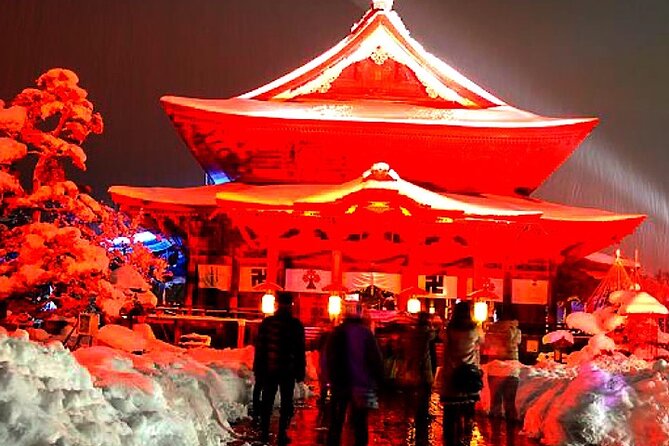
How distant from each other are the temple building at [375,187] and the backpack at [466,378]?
1133 centimetres

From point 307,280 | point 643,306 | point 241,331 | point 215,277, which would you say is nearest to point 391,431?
point 643,306

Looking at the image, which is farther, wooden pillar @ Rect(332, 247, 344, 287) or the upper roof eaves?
the upper roof eaves

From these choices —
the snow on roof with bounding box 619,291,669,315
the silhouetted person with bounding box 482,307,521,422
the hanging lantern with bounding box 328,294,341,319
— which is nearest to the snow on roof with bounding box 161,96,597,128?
the hanging lantern with bounding box 328,294,341,319

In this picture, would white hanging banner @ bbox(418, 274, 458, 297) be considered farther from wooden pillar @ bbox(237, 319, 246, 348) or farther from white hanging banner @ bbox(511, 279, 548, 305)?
wooden pillar @ bbox(237, 319, 246, 348)

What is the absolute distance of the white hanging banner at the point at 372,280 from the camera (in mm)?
24969

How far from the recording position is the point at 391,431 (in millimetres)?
11500

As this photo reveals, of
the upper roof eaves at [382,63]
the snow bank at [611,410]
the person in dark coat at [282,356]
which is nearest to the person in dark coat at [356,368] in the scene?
the person in dark coat at [282,356]

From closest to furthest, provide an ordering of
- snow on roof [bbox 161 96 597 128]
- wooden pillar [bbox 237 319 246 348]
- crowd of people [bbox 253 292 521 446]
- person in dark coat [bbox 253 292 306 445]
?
crowd of people [bbox 253 292 521 446] < person in dark coat [bbox 253 292 306 445] < wooden pillar [bbox 237 319 246 348] < snow on roof [bbox 161 96 597 128]

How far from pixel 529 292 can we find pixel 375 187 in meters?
7.23

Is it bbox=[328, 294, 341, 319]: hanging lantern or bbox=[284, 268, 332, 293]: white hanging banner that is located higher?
bbox=[284, 268, 332, 293]: white hanging banner

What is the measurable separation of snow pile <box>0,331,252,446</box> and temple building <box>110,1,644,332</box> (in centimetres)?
1186

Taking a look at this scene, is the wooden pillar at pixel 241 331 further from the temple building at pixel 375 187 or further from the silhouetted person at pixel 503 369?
the silhouetted person at pixel 503 369

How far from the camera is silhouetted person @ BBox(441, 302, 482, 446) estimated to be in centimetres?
936

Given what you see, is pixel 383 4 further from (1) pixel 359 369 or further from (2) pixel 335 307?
(1) pixel 359 369
